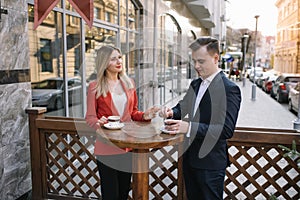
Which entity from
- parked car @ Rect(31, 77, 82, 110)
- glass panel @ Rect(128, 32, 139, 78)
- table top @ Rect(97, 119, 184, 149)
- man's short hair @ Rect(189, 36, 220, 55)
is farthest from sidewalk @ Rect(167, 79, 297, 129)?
man's short hair @ Rect(189, 36, 220, 55)

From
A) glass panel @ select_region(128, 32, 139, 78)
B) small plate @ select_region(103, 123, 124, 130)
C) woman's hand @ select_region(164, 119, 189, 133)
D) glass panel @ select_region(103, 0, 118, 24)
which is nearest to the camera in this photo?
woman's hand @ select_region(164, 119, 189, 133)

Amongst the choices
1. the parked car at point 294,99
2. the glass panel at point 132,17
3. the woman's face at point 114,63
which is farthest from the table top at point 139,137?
the parked car at point 294,99

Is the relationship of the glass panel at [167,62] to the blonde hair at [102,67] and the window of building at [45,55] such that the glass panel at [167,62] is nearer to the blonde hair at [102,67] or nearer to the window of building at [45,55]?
the window of building at [45,55]

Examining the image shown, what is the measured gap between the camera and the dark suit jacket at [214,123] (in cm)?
220

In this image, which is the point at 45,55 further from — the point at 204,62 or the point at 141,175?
the point at 204,62

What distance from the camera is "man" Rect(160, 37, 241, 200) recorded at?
221cm

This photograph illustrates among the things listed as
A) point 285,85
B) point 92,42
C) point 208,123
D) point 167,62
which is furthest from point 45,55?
point 285,85

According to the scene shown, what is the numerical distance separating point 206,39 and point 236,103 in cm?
50

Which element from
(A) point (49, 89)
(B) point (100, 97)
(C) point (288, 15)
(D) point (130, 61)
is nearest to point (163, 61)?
(D) point (130, 61)

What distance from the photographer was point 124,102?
2.79m

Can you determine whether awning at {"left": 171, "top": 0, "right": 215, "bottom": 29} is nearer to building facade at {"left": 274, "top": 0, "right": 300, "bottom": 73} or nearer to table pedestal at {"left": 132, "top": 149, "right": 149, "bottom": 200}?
table pedestal at {"left": 132, "top": 149, "right": 149, "bottom": 200}

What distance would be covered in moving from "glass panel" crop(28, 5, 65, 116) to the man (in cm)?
297

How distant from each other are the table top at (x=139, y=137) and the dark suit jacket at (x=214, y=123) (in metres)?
0.16

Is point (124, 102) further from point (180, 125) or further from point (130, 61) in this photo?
point (130, 61)
